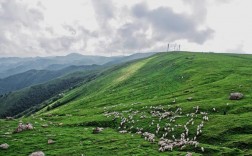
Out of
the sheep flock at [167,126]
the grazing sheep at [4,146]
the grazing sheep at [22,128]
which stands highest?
the sheep flock at [167,126]

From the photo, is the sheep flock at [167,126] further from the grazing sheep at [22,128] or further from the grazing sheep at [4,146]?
the grazing sheep at [4,146]

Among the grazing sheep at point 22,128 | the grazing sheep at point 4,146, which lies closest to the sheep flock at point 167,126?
the grazing sheep at point 22,128

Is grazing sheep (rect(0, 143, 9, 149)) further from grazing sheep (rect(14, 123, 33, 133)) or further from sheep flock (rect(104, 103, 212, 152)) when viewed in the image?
sheep flock (rect(104, 103, 212, 152))

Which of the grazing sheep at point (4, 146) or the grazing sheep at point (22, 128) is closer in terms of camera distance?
the grazing sheep at point (4, 146)

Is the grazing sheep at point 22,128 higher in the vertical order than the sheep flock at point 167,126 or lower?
lower

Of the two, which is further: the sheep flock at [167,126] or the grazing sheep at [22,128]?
the grazing sheep at [22,128]

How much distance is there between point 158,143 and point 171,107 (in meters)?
26.7

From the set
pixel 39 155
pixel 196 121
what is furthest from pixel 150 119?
pixel 39 155

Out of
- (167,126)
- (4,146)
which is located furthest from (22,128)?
(167,126)

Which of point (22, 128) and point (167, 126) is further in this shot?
point (22, 128)

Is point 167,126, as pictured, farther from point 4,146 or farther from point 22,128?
point 4,146

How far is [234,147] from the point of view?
50.9 metres

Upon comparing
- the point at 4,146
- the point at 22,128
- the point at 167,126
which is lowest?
the point at 4,146

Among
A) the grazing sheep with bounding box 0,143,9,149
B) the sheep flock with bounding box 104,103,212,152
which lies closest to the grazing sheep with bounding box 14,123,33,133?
the grazing sheep with bounding box 0,143,9,149
